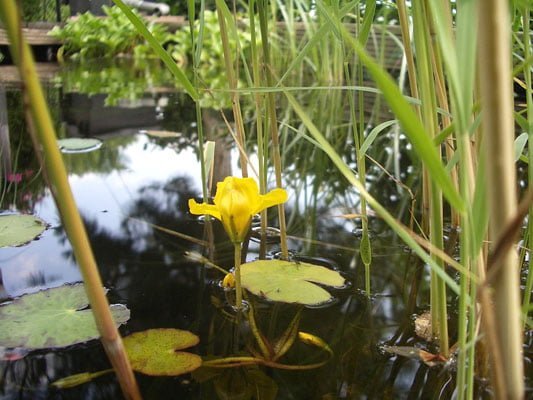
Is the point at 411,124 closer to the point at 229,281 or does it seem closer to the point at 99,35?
the point at 229,281

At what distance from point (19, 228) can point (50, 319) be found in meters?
0.33

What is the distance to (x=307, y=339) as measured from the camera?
584mm

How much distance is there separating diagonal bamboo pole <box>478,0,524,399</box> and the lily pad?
58.1 inches

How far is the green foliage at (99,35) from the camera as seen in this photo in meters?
4.59

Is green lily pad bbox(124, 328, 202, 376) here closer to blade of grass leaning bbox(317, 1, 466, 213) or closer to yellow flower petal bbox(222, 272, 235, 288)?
yellow flower petal bbox(222, 272, 235, 288)

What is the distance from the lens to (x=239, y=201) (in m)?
0.57

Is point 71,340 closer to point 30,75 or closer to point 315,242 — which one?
point 30,75

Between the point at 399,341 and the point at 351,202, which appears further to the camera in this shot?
the point at 351,202

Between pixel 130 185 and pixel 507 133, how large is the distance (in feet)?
3.59

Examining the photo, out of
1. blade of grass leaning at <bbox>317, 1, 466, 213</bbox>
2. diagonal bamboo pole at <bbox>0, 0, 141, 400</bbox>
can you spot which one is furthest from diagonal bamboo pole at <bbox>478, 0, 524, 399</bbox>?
diagonal bamboo pole at <bbox>0, 0, 141, 400</bbox>

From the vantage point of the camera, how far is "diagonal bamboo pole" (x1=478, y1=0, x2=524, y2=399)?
0.68ft

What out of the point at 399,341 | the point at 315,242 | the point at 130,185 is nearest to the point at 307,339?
the point at 399,341

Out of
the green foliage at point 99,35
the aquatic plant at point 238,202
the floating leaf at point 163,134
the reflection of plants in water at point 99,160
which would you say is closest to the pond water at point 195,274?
the reflection of plants in water at point 99,160

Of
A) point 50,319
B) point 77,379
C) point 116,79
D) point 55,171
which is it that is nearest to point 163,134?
point 50,319
